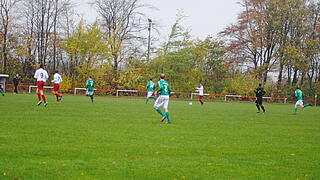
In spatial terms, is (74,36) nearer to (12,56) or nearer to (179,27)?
(12,56)

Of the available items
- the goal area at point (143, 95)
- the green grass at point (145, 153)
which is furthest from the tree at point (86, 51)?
the green grass at point (145, 153)

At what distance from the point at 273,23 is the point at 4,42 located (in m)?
35.4

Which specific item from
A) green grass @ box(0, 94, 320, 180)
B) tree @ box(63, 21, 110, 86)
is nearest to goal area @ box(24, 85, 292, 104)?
tree @ box(63, 21, 110, 86)

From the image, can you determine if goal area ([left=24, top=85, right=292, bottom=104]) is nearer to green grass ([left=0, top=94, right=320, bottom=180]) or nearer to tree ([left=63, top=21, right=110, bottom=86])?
tree ([left=63, top=21, right=110, bottom=86])

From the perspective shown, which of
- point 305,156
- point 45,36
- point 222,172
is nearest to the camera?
point 222,172

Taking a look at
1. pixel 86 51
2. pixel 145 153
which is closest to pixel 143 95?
pixel 86 51

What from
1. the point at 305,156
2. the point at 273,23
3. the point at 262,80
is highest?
the point at 273,23

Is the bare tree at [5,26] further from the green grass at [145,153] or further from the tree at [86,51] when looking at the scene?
the green grass at [145,153]

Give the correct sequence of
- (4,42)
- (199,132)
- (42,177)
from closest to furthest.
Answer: (42,177), (199,132), (4,42)

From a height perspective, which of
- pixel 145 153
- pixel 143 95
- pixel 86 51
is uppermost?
pixel 86 51

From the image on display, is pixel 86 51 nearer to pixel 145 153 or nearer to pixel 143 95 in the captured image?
pixel 143 95

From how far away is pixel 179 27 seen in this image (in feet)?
158

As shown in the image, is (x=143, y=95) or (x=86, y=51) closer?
(x=143, y=95)

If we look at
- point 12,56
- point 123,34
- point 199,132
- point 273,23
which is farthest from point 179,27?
point 199,132
